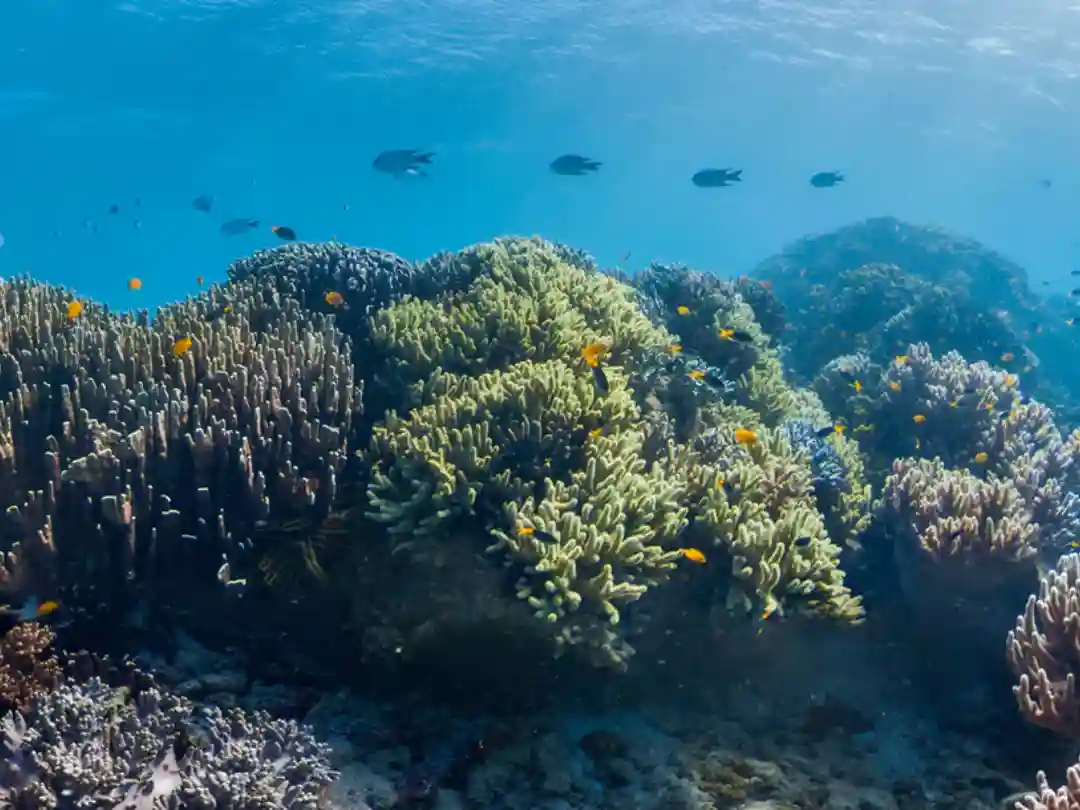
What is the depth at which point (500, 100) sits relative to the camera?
44312 millimetres

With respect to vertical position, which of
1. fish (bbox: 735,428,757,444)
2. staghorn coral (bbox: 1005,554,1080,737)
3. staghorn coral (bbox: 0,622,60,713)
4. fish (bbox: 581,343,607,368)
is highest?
fish (bbox: 581,343,607,368)

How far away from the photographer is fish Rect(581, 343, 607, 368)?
5976 millimetres

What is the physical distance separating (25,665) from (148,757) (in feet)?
3.20

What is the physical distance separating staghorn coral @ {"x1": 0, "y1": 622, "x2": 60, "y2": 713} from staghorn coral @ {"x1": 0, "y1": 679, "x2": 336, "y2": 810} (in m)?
0.16

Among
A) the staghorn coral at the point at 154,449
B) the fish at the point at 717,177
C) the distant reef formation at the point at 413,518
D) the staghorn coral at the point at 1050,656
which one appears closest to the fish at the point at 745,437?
the distant reef formation at the point at 413,518

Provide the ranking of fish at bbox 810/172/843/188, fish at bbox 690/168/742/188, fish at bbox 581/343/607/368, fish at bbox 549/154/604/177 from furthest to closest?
1. fish at bbox 810/172/843/188
2. fish at bbox 549/154/604/177
3. fish at bbox 690/168/742/188
4. fish at bbox 581/343/607/368

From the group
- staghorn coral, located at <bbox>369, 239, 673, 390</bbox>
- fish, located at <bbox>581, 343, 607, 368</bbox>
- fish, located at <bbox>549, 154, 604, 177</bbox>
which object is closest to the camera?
fish, located at <bbox>581, 343, 607, 368</bbox>

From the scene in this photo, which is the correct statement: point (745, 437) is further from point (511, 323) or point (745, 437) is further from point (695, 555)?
point (511, 323)

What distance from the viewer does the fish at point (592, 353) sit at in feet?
19.6

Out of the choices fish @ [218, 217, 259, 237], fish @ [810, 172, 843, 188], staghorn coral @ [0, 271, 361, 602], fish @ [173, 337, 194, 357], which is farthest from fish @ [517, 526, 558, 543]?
fish @ [218, 217, 259, 237]

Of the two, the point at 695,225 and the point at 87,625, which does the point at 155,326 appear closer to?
the point at 87,625

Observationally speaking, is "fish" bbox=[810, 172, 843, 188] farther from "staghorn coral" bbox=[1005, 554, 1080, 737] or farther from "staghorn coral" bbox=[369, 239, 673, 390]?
"staghorn coral" bbox=[1005, 554, 1080, 737]

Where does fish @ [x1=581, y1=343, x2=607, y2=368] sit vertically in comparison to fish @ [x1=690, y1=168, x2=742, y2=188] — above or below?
below

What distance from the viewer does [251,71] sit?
3850 centimetres
